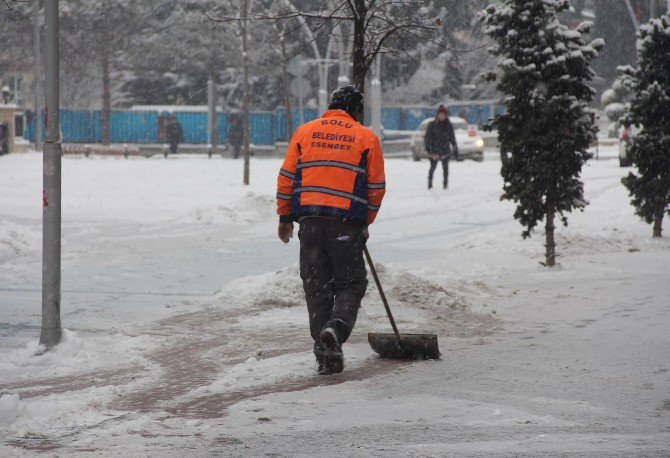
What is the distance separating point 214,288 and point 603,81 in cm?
5888

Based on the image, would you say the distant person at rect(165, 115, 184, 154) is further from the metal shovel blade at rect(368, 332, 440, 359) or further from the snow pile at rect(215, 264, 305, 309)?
the metal shovel blade at rect(368, 332, 440, 359)

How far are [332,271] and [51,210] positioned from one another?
1898 millimetres

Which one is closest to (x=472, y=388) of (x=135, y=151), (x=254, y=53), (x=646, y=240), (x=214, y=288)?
(x=214, y=288)

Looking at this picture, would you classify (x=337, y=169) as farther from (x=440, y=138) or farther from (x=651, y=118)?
(x=440, y=138)

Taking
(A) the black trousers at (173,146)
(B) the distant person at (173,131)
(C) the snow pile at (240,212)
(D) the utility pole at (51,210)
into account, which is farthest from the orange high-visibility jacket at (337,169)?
(A) the black trousers at (173,146)

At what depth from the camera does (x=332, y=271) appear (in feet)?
23.3

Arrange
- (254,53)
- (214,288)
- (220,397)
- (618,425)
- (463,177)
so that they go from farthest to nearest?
(254,53), (463,177), (214,288), (220,397), (618,425)

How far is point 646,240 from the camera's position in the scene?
14812 millimetres

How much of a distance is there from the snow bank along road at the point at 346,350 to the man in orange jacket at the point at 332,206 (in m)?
0.38

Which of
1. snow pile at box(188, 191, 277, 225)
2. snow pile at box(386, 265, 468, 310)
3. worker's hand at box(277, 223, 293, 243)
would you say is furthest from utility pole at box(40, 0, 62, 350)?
snow pile at box(188, 191, 277, 225)

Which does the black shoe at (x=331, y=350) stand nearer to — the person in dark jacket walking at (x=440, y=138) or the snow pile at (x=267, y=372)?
the snow pile at (x=267, y=372)

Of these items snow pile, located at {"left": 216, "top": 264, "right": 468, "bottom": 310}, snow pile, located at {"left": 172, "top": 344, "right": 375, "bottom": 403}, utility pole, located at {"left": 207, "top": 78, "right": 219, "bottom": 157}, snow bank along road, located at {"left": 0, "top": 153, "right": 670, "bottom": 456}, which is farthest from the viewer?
utility pole, located at {"left": 207, "top": 78, "right": 219, "bottom": 157}

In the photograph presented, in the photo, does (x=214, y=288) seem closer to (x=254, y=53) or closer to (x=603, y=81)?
(x=254, y=53)

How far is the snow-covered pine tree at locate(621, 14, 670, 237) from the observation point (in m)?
14.4
